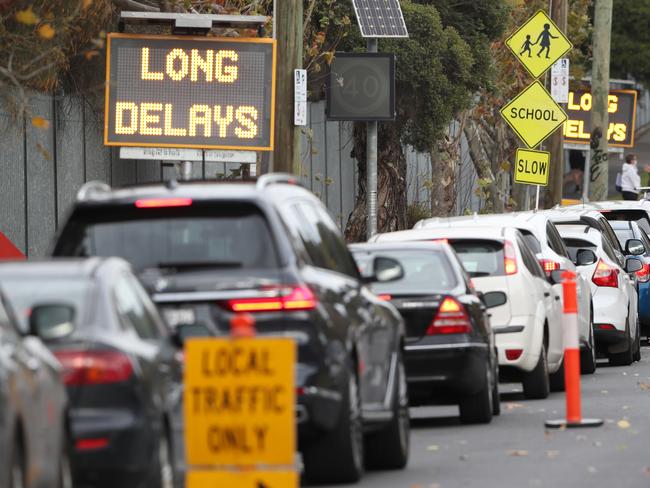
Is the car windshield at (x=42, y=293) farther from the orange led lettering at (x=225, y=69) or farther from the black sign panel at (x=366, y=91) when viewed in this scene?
the black sign panel at (x=366, y=91)

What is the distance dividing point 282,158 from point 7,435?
14388 mm

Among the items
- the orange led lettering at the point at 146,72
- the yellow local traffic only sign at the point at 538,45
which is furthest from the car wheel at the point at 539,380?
the yellow local traffic only sign at the point at 538,45

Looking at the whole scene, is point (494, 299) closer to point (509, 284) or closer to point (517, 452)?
point (509, 284)

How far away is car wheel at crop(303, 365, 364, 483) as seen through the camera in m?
11.0

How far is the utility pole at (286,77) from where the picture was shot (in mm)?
21594

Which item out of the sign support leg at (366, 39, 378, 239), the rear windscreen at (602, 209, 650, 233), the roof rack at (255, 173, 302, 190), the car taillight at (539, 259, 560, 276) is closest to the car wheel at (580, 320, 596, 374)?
the car taillight at (539, 259, 560, 276)

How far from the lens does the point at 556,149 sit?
34.9m

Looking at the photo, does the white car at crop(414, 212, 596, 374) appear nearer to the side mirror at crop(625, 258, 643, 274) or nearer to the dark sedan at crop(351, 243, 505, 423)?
the side mirror at crop(625, 258, 643, 274)

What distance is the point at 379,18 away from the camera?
24.0 metres

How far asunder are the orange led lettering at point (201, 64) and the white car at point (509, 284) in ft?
14.3

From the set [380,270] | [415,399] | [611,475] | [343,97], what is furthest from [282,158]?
[611,475]

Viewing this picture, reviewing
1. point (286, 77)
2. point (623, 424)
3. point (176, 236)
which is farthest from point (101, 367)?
point (286, 77)

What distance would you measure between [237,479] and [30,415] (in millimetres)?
1268

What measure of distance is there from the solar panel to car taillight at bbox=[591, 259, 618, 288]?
3.51m
